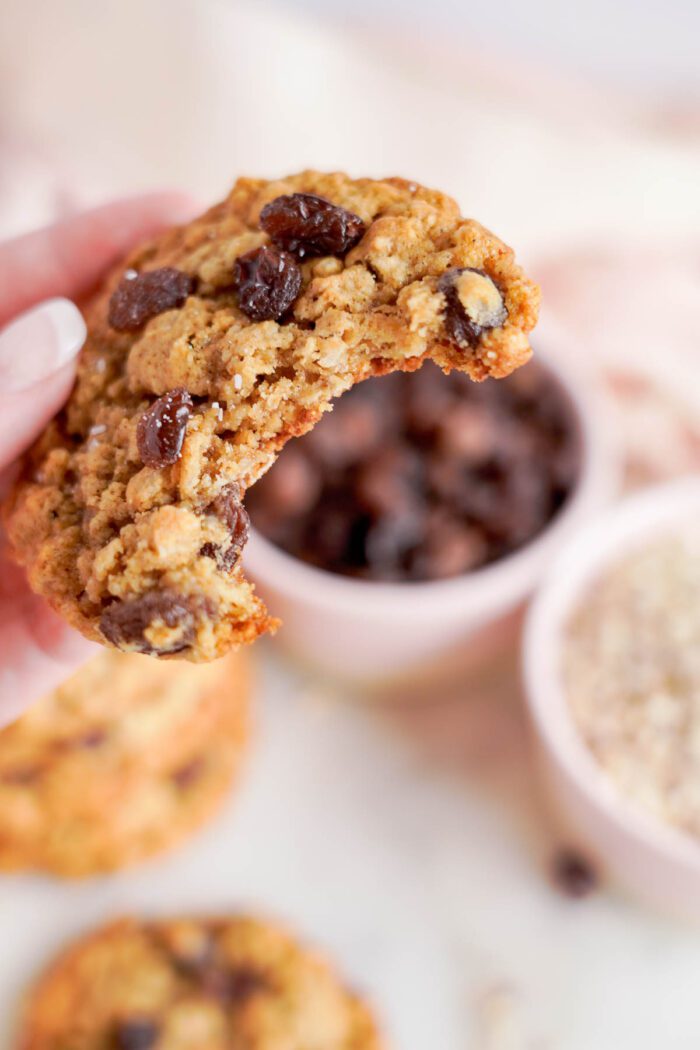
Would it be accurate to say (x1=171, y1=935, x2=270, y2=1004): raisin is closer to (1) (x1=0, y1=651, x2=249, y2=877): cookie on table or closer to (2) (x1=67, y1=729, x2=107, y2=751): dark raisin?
(1) (x1=0, y1=651, x2=249, y2=877): cookie on table

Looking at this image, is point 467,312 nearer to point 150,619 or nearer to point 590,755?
point 150,619

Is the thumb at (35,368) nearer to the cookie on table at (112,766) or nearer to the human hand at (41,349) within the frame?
the human hand at (41,349)

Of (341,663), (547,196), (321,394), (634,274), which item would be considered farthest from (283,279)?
(547,196)

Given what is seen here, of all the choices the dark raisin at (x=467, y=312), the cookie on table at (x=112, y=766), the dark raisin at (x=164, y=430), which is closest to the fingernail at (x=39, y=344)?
the dark raisin at (x=164, y=430)

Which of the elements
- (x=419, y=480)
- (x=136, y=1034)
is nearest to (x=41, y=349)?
(x=419, y=480)

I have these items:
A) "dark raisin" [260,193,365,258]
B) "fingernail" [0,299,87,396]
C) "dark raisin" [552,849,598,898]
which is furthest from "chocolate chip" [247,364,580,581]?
"dark raisin" [260,193,365,258]

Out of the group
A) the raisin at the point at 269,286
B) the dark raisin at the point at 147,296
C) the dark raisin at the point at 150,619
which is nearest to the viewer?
the dark raisin at the point at 150,619
